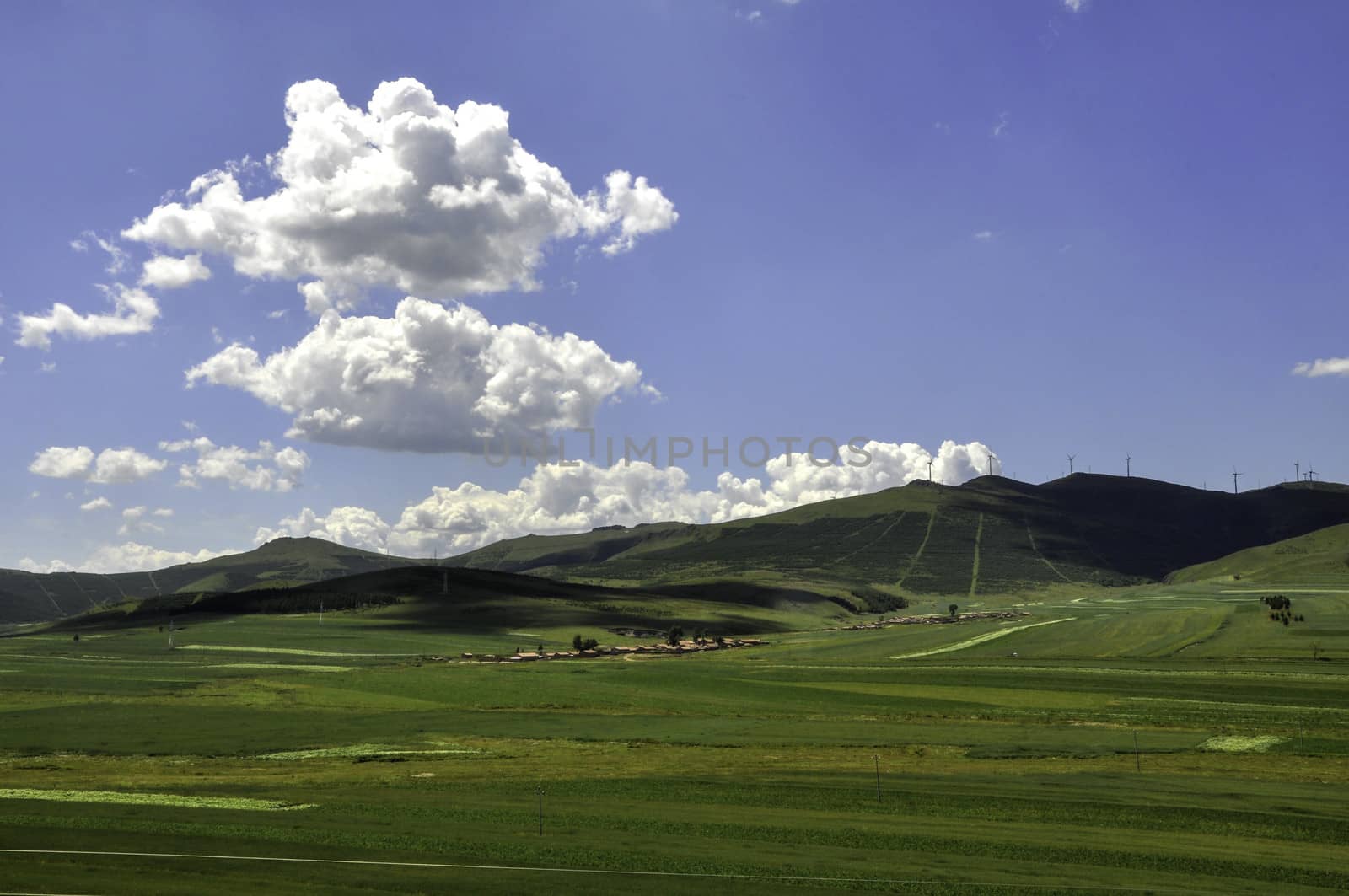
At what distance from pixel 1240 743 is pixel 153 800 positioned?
65007 millimetres

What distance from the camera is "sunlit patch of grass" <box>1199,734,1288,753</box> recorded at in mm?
61744

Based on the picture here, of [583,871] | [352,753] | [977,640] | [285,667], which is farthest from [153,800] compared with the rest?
[977,640]

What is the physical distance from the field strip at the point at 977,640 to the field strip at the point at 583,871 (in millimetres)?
114066

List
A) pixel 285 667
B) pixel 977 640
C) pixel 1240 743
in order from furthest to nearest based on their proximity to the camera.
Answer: pixel 977 640 → pixel 285 667 → pixel 1240 743

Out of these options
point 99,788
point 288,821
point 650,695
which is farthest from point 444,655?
point 288,821

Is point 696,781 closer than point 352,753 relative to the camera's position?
Yes

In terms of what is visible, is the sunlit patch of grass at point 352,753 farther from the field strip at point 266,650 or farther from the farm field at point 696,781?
the field strip at point 266,650

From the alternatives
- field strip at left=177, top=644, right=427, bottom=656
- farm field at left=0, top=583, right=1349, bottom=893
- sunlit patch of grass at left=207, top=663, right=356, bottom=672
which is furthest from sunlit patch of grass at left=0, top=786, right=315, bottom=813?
field strip at left=177, top=644, right=427, bottom=656

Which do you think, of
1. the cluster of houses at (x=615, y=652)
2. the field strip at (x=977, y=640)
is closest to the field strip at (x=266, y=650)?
the cluster of houses at (x=615, y=652)

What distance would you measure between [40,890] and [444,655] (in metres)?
142

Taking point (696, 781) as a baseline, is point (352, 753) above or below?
below

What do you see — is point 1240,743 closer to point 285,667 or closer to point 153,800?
point 153,800

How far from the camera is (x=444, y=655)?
16825 centimetres

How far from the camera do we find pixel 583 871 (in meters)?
33.4
